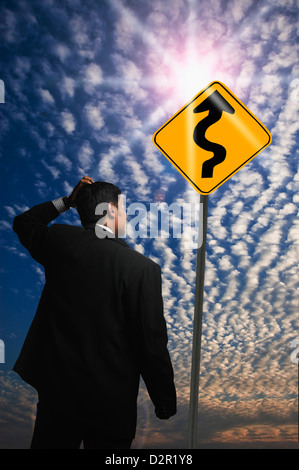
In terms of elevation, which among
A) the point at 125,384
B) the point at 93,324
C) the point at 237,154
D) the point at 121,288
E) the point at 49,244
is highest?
the point at 237,154

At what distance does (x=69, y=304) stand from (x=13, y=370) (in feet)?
1.94

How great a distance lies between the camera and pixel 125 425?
7.18 ft

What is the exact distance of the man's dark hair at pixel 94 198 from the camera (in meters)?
2.70

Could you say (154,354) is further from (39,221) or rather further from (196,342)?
(39,221)

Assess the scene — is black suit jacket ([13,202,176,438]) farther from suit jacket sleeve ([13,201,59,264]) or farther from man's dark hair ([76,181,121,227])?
man's dark hair ([76,181,121,227])

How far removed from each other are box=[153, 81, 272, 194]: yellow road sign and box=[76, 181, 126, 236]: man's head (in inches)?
32.2

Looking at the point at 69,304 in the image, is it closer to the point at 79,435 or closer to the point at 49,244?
the point at 49,244

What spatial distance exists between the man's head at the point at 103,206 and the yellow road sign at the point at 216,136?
2.68 ft

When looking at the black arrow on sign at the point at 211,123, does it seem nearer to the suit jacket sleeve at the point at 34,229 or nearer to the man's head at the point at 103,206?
the man's head at the point at 103,206

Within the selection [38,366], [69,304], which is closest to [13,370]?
[38,366]

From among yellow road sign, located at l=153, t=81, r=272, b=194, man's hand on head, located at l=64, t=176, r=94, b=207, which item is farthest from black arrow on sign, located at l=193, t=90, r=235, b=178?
man's hand on head, located at l=64, t=176, r=94, b=207

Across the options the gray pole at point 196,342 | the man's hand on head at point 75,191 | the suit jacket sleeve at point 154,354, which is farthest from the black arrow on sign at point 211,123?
the suit jacket sleeve at point 154,354

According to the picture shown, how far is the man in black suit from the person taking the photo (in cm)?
218

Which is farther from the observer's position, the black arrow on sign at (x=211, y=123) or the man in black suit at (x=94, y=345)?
the black arrow on sign at (x=211, y=123)
